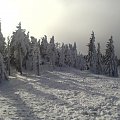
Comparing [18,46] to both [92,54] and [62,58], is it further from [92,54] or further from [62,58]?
[62,58]

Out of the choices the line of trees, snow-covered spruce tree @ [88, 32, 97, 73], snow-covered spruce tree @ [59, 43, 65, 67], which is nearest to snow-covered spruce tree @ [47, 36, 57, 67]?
the line of trees

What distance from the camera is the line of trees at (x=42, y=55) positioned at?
244ft

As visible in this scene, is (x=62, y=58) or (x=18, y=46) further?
(x=62, y=58)

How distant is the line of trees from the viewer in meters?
74.4

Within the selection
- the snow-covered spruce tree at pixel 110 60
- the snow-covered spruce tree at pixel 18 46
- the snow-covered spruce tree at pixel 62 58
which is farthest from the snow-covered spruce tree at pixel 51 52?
the snow-covered spruce tree at pixel 18 46

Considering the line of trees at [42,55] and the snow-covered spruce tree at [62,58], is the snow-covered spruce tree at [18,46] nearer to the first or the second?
the line of trees at [42,55]

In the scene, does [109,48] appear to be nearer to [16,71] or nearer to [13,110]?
[16,71]

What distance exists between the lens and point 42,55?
4811 inches

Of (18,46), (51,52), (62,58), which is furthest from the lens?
(62,58)

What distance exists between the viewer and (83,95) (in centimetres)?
3412

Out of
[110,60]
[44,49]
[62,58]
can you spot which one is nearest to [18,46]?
[110,60]

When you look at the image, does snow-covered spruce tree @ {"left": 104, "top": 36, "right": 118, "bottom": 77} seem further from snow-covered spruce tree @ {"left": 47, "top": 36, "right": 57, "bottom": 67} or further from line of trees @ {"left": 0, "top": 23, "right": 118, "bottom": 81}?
snow-covered spruce tree @ {"left": 47, "top": 36, "right": 57, "bottom": 67}

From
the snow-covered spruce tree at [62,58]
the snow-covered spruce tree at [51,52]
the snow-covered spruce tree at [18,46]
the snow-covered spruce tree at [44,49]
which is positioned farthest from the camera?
the snow-covered spruce tree at [62,58]

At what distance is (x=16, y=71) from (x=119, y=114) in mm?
59370
